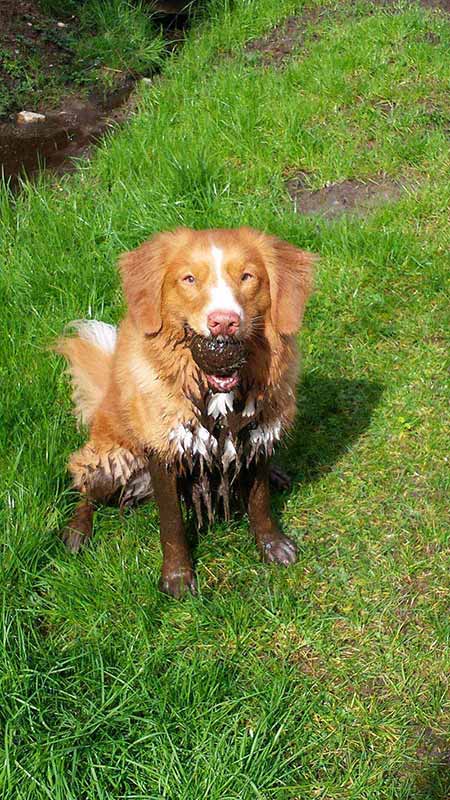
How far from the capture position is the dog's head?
250cm

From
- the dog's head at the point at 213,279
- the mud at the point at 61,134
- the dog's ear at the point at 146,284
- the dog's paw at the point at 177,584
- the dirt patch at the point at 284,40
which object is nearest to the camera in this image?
the dog's head at the point at 213,279

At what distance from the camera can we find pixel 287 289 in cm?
264

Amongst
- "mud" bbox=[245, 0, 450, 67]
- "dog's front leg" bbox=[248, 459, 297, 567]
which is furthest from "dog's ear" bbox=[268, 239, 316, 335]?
"mud" bbox=[245, 0, 450, 67]

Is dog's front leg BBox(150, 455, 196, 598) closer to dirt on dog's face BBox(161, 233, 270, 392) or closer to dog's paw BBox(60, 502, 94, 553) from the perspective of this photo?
dog's paw BBox(60, 502, 94, 553)

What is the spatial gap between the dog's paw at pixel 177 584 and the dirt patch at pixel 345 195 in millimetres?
2584

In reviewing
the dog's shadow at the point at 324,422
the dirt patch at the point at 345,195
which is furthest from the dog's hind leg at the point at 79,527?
the dirt patch at the point at 345,195

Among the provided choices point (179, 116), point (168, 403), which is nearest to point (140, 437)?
point (168, 403)

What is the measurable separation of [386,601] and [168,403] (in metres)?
1.05

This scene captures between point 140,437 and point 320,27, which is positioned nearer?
point 140,437

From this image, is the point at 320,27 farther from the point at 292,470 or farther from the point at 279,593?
the point at 279,593

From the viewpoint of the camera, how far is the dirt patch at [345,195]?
16.3 feet

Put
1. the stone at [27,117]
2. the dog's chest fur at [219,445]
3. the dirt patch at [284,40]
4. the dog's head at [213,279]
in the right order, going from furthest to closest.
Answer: the stone at [27,117]
the dirt patch at [284,40]
the dog's chest fur at [219,445]
the dog's head at [213,279]

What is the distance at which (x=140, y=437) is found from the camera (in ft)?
9.44

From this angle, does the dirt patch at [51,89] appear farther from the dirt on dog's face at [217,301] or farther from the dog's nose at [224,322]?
the dog's nose at [224,322]
